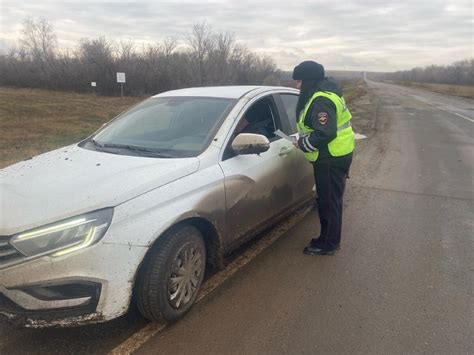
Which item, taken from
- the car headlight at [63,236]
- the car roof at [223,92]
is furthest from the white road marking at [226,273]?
the car roof at [223,92]

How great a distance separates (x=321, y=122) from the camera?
12.3 feet

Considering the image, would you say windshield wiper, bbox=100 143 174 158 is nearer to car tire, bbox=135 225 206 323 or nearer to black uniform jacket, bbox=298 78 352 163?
car tire, bbox=135 225 206 323

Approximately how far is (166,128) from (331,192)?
1753mm

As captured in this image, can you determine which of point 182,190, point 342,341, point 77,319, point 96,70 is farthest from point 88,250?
point 96,70

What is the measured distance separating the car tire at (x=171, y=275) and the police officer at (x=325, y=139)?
4.95 ft

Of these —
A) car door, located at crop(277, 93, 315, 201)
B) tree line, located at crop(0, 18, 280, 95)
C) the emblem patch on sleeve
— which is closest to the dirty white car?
car door, located at crop(277, 93, 315, 201)

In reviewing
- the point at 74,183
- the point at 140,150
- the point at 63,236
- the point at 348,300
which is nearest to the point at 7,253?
the point at 63,236

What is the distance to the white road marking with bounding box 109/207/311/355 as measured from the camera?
2674 mm

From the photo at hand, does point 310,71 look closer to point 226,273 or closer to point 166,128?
point 166,128

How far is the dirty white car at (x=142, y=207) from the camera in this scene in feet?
7.73

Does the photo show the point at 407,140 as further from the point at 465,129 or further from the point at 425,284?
the point at 425,284

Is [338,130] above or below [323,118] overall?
below

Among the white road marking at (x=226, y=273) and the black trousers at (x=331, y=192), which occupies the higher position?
the black trousers at (x=331, y=192)

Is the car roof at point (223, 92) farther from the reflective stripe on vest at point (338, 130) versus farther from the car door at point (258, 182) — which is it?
the reflective stripe on vest at point (338, 130)
